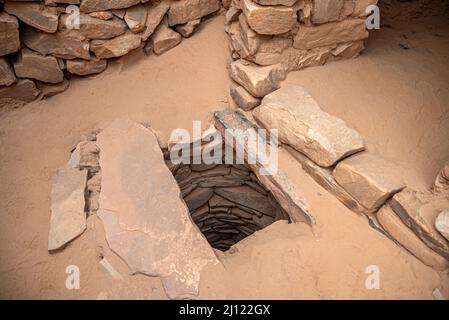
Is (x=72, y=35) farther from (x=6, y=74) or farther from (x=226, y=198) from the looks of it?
(x=226, y=198)

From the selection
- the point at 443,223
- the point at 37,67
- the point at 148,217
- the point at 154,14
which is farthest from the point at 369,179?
the point at 37,67

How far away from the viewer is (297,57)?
345 centimetres

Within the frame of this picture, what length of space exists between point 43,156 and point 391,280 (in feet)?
9.90

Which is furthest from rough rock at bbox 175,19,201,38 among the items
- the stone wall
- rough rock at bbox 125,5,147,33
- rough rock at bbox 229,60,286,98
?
rough rock at bbox 229,60,286,98

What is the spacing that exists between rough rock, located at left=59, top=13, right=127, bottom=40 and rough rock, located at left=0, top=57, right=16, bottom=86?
637 millimetres

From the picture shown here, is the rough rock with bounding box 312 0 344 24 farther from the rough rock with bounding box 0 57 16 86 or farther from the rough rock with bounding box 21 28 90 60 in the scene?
the rough rock with bounding box 0 57 16 86

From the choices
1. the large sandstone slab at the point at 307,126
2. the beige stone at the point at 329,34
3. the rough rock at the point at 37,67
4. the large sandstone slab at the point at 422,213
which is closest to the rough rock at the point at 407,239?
the large sandstone slab at the point at 422,213

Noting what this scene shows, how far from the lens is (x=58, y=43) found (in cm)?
360

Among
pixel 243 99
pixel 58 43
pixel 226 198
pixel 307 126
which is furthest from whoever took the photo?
pixel 226 198

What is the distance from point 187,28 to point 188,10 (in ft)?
0.60

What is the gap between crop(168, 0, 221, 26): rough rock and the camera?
12.7ft

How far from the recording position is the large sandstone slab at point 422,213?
2.41 m
